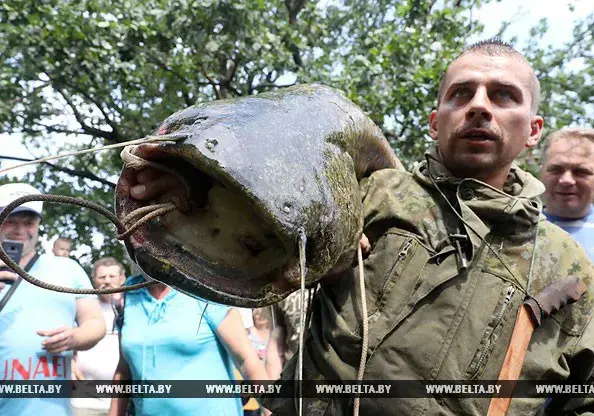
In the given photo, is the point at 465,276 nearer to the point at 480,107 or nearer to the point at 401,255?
the point at 401,255

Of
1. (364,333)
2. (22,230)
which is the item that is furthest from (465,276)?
(22,230)

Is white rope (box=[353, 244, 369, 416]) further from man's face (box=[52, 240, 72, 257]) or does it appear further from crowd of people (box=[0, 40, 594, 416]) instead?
man's face (box=[52, 240, 72, 257])

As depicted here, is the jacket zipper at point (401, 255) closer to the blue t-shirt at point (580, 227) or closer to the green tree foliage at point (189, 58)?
the blue t-shirt at point (580, 227)

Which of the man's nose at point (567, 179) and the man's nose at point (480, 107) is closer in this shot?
the man's nose at point (480, 107)

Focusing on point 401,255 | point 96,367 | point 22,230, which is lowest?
point 96,367

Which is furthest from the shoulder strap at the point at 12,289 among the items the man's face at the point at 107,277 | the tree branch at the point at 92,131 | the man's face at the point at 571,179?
the tree branch at the point at 92,131

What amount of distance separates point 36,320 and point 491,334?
272cm

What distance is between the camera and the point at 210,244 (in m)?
1.47

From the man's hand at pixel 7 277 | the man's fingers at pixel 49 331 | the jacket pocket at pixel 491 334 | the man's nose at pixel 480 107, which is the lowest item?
the jacket pocket at pixel 491 334

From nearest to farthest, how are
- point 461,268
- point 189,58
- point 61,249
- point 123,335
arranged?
point 461,268 < point 123,335 < point 61,249 < point 189,58

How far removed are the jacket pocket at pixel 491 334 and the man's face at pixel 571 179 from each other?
2072 millimetres

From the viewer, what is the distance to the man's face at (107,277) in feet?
18.9

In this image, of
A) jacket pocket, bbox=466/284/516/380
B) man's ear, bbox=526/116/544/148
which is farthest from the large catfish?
man's ear, bbox=526/116/544/148

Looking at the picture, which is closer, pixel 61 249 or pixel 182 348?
pixel 182 348
